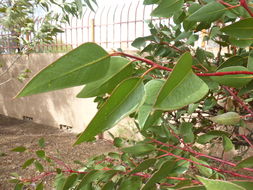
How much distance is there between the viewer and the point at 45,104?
4094mm

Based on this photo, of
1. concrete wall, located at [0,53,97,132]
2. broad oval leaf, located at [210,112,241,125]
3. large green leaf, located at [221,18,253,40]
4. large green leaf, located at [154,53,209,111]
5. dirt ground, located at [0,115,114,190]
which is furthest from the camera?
concrete wall, located at [0,53,97,132]

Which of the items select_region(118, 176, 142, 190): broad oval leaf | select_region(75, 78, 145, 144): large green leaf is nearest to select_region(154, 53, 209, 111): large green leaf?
select_region(75, 78, 145, 144): large green leaf

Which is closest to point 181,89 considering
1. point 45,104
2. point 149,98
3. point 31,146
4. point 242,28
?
point 149,98

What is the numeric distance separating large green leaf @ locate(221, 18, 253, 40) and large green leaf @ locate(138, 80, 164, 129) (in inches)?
5.5

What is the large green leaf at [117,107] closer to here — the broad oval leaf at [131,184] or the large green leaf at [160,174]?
the large green leaf at [160,174]

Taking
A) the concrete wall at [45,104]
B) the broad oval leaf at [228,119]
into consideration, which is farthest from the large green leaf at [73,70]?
the concrete wall at [45,104]

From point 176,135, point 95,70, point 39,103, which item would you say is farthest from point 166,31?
point 39,103

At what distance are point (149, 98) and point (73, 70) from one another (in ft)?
0.33

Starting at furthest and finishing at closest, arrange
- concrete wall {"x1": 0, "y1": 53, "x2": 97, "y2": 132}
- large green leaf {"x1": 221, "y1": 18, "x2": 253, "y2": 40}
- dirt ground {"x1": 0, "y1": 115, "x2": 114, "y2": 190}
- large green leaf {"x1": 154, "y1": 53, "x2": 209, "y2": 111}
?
concrete wall {"x1": 0, "y1": 53, "x2": 97, "y2": 132}
dirt ground {"x1": 0, "y1": 115, "x2": 114, "y2": 190}
large green leaf {"x1": 221, "y1": 18, "x2": 253, "y2": 40}
large green leaf {"x1": 154, "y1": 53, "x2": 209, "y2": 111}

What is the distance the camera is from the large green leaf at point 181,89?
26 centimetres

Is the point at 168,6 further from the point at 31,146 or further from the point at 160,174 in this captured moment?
the point at 31,146

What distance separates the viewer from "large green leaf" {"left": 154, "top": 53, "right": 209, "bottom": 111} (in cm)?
26

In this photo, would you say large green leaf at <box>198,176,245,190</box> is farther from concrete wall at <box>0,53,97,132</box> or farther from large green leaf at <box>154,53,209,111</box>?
concrete wall at <box>0,53,97,132</box>

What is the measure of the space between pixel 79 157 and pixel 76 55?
2856 millimetres
